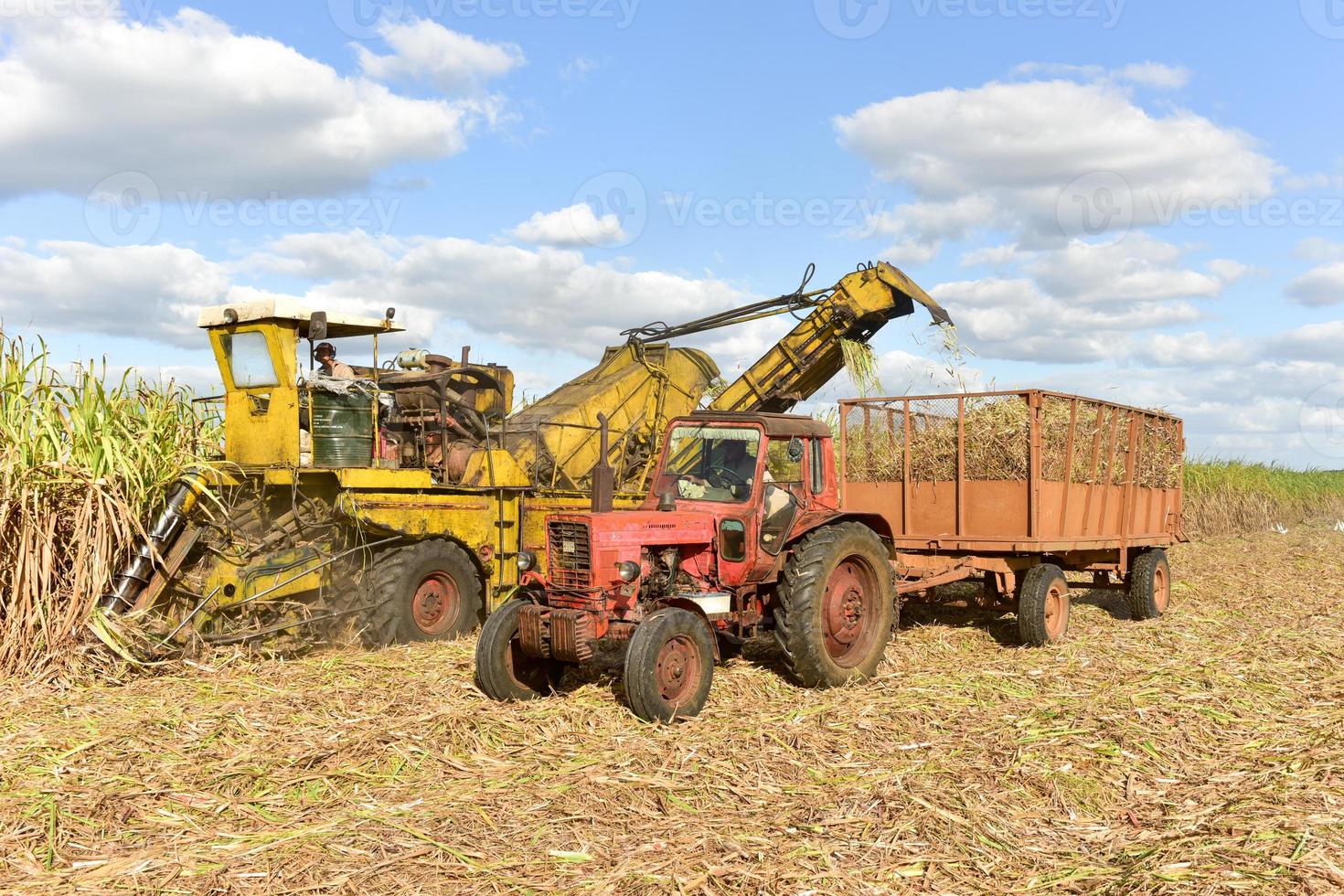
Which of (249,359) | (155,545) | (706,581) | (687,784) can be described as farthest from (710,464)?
(249,359)

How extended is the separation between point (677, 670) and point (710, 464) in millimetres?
1784

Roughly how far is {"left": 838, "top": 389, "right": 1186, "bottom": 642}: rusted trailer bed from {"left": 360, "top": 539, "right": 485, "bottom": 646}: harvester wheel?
358 centimetres

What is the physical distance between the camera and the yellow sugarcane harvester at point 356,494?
25.5 ft

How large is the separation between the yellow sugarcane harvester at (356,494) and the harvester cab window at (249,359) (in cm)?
2

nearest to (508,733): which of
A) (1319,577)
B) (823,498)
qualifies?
(823,498)

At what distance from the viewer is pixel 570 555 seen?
655 cm

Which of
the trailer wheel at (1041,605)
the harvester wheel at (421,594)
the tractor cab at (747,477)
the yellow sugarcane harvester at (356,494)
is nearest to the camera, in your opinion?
the tractor cab at (747,477)

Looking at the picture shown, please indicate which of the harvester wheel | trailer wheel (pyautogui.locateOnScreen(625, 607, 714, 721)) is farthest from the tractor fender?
the harvester wheel

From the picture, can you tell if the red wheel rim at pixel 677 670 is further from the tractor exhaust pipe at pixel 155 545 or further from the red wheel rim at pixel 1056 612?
the red wheel rim at pixel 1056 612

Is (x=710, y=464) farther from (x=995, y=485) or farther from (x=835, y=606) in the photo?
(x=995, y=485)

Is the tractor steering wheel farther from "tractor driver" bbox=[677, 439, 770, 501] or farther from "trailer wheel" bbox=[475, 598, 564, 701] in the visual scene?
"trailer wheel" bbox=[475, 598, 564, 701]

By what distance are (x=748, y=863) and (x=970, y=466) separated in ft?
18.6

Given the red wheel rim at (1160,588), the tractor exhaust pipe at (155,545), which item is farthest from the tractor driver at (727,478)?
the red wheel rim at (1160,588)

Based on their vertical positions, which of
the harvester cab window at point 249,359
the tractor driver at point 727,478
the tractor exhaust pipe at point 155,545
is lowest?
the tractor exhaust pipe at point 155,545
